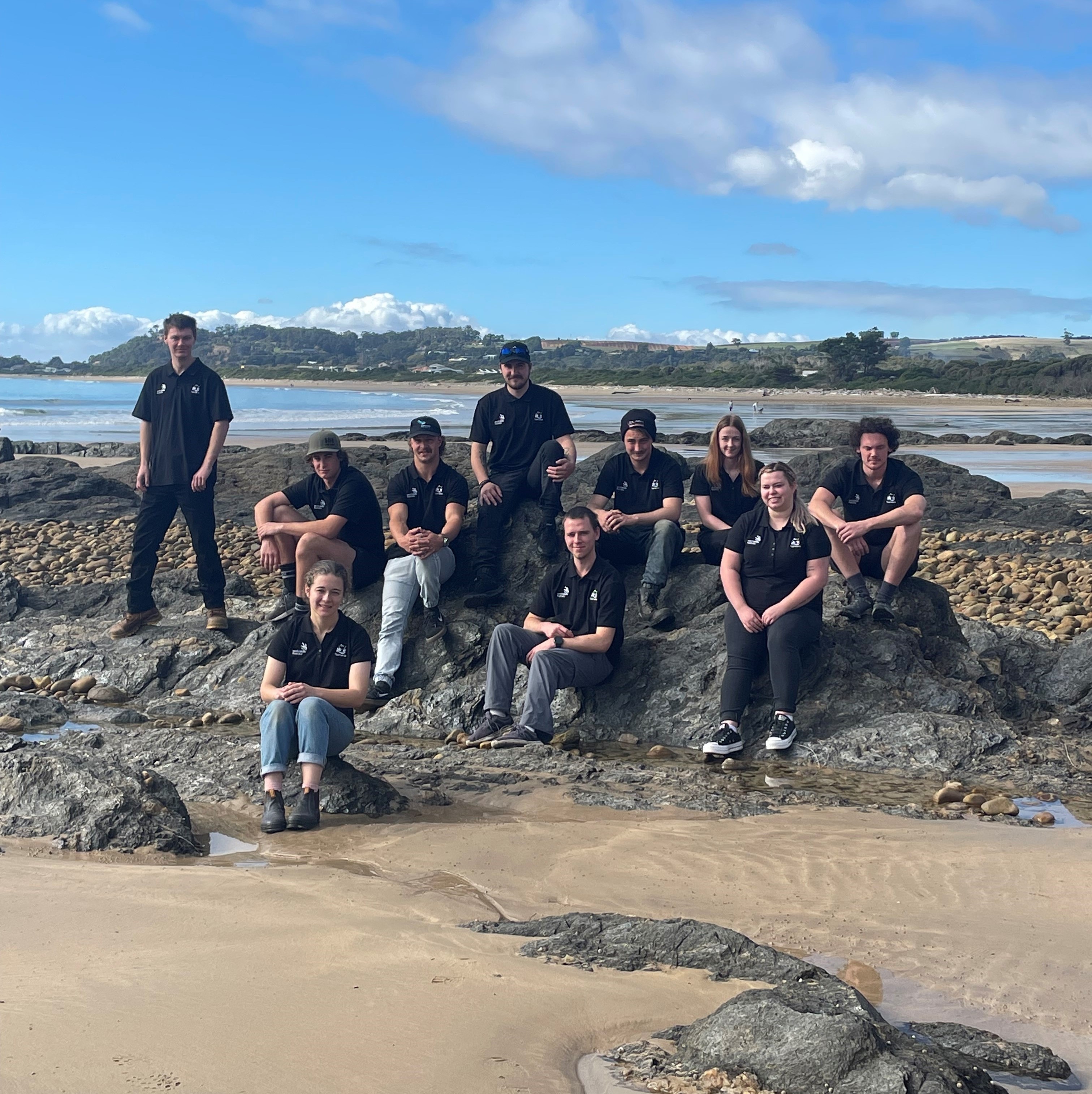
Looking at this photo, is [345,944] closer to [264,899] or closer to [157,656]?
[264,899]

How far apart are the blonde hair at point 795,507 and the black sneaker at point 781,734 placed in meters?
1.09

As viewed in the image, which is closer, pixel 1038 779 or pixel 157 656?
pixel 1038 779

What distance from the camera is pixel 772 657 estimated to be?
6824 millimetres

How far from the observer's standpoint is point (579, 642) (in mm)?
6949

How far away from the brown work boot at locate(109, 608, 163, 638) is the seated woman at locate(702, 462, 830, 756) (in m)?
4.63

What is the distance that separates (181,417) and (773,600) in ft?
14.9

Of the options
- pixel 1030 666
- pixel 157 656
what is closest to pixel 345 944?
pixel 157 656

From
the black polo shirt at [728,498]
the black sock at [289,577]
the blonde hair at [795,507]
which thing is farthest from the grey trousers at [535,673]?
the black sock at [289,577]

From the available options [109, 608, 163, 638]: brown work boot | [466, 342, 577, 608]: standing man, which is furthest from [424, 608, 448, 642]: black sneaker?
[109, 608, 163, 638]: brown work boot

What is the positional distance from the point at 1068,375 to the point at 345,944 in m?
65.7

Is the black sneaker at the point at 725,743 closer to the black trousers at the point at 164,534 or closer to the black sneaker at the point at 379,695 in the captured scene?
the black sneaker at the point at 379,695

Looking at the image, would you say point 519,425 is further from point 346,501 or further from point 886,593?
point 886,593

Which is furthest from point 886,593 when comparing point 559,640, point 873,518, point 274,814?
point 274,814

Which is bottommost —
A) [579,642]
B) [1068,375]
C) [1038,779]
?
[1038,779]
